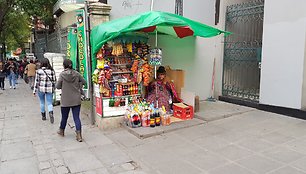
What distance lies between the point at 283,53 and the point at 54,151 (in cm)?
568

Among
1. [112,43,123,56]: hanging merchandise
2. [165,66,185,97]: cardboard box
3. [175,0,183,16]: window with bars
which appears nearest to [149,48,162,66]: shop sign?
[112,43,123,56]: hanging merchandise

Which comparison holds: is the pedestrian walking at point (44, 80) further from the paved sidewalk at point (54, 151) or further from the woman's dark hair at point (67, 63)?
the woman's dark hair at point (67, 63)

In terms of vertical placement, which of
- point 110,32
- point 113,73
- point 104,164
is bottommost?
point 104,164

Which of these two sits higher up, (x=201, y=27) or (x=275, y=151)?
(x=201, y=27)

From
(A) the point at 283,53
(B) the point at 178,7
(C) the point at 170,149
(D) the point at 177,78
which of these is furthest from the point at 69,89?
(A) the point at 283,53

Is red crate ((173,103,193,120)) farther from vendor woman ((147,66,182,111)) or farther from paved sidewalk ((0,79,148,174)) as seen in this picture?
paved sidewalk ((0,79,148,174))

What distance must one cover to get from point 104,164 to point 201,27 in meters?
3.60

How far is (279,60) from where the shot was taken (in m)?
6.53

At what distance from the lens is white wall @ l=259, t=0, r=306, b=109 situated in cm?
609

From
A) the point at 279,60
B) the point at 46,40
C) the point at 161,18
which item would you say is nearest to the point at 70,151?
the point at 161,18

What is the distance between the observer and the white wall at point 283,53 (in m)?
6.09

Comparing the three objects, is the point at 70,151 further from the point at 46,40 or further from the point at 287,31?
the point at 46,40

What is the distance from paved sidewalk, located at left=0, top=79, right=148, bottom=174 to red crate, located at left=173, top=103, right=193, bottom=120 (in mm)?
1976

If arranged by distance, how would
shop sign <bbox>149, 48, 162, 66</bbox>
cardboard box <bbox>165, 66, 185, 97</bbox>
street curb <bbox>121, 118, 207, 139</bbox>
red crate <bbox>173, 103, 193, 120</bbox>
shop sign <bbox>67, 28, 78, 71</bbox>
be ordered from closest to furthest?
street curb <bbox>121, 118, 207, 139</bbox> → shop sign <bbox>149, 48, 162, 66</bbox> → red crate <bbox>173, 103, 193, 120</bbox> → cardboard box <bbox>165, 66, 185, 97</bbox> → shop sign <bbox>67, 28, 78, 71</bbox>
